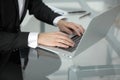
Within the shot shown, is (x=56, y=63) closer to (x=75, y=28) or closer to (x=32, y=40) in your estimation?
(x=32, y=40)

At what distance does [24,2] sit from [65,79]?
1.67 ft

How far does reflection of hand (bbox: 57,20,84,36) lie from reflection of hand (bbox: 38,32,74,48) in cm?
17

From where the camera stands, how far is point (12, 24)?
1.33 meters

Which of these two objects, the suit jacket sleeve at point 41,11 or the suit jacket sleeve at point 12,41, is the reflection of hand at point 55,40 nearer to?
the suit jacket sleeve at point 12,41

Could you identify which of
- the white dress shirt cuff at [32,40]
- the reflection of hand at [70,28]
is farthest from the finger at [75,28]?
the white dress shirt cuff at [32,40]

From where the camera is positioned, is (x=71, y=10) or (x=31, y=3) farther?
(x=71, y=10)

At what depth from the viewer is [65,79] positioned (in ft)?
3.84

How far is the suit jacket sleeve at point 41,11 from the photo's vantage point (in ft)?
5.11

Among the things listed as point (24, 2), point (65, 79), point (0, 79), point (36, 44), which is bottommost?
point (0, 79)

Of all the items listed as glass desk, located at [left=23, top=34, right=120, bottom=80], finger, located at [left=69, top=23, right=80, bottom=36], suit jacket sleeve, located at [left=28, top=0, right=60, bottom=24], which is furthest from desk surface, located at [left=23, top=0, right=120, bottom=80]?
suit jacket sleeve, located at [left=28, top=0, right=60, bottom=24]

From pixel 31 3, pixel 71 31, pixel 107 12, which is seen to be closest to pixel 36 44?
pixel 71 31

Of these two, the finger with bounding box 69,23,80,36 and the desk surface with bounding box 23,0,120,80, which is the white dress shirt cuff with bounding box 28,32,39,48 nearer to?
the desk surface with bounding box 23,0,120,80

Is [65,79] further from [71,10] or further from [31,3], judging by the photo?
[71,10]

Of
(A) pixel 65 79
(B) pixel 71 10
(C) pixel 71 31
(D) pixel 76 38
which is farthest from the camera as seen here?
(B) pixel 71 10
